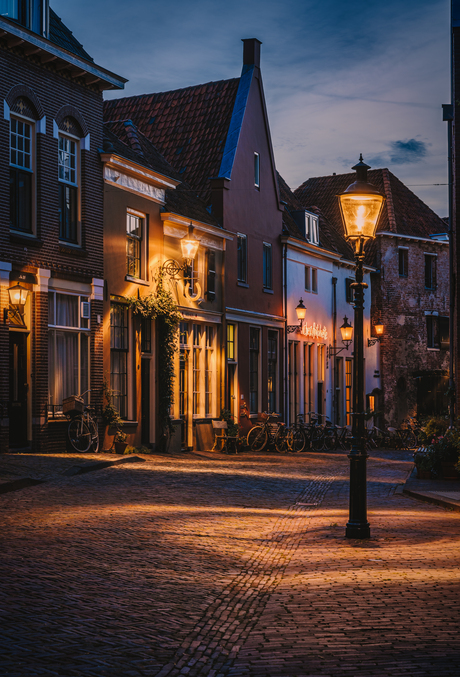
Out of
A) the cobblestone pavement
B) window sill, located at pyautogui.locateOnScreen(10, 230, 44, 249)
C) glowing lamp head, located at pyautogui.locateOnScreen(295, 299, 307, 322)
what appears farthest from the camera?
glowing lamp head, located at pyautogui.locateOnScreen(295, 299, 307, 322)

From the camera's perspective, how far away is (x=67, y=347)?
63.1 ft

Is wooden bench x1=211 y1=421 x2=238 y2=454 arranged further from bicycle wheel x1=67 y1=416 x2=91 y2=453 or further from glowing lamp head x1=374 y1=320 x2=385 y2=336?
glowing lamp head x1=374 y1=320 x2=385 y2=336

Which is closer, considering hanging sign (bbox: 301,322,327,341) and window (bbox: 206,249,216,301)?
window (bbox: 206,249,216,301)

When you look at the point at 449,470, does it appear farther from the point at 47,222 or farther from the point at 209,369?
the point at 209,369

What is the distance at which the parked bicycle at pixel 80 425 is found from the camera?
725 inches

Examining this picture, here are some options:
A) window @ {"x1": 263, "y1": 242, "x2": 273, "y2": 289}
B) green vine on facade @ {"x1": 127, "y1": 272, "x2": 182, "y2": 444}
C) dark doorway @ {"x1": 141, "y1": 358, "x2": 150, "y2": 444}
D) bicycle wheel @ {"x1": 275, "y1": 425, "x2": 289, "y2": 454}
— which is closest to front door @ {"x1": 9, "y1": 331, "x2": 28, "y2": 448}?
dark doorway @ {"x1": 141, "y1": 358, "x2": 150, "y2": 444}

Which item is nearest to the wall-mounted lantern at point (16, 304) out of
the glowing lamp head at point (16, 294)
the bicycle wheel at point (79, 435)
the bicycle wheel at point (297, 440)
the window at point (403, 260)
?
the glowing lamp head at point (16, 294)

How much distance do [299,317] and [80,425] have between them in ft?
48.4

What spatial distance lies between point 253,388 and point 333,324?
8892 millimetres

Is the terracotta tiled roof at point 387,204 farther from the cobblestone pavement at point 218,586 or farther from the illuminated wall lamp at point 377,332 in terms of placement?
the cobblestone pavement at point 218,586

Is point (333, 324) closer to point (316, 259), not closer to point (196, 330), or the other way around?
point (316, 259)

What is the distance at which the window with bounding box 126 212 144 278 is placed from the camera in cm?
2197

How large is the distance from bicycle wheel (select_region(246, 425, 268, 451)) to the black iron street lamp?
55.6ft

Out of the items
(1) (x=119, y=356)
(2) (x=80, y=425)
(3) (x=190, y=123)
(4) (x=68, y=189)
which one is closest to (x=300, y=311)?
(3) (x=190, y=123)
